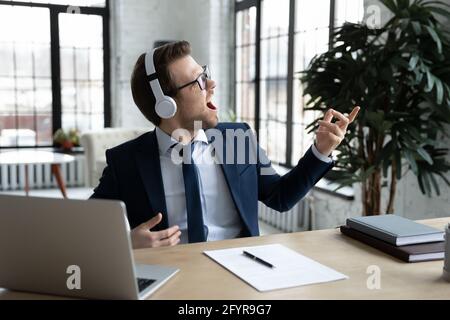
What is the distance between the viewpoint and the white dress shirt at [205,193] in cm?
172

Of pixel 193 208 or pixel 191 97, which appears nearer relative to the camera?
pixel 193 208

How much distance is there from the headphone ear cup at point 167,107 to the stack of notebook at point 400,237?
691 millimetres

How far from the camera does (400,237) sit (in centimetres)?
133

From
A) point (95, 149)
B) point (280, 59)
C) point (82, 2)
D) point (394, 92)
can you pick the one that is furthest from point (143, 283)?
point (82, 2)

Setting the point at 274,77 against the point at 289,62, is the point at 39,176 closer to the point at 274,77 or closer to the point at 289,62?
the point at 274,77

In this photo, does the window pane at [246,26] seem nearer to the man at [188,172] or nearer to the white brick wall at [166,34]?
the white brick wall at [166,34]

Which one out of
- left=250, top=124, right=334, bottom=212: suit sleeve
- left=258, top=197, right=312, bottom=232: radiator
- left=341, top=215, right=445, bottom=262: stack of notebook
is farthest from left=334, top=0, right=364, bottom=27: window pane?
left=341, top=215, right=445, bottom=262: stack of notebook

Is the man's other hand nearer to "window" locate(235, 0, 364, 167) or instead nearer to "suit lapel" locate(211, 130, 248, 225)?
"suit lapel" locate(211, 130, 248, 225)

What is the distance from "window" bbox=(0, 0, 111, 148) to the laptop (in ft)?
20.2

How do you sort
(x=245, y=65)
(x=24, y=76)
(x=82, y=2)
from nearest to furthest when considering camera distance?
(x=245, y=65) → (x=24, y=76) → (x=82, y=2)

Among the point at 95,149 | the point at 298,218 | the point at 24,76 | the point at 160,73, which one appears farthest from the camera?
the point at 24,76

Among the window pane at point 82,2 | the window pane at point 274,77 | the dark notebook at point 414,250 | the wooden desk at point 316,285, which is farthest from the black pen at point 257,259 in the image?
the window pane at point 82,2

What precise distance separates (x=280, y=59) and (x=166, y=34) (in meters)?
2.42
